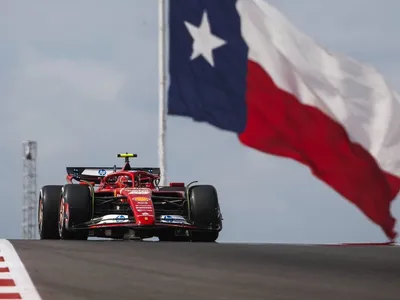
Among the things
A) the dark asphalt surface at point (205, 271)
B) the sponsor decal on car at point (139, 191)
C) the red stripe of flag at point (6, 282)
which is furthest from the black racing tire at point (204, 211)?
the red stripe of flag at point (6, 282)

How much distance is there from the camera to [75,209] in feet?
73.6

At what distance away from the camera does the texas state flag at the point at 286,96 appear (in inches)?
999

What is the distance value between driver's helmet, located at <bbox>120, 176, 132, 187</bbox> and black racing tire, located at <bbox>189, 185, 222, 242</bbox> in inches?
71.8

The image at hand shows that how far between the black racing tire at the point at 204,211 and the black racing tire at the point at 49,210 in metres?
2.58

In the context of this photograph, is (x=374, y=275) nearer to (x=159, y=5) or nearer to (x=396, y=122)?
(x=396, y=122)

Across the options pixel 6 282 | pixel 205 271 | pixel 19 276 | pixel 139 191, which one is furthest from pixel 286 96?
pixel 6 282

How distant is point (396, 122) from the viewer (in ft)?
85.3

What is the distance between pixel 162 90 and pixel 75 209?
7.00 meters

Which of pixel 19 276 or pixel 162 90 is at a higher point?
pixel 162 90

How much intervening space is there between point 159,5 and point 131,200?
8670 mm

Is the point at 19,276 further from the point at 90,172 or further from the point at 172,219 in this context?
the point at 90,172

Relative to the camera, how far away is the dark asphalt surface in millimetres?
11977

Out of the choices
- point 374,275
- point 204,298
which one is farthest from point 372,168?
→ point 204,298

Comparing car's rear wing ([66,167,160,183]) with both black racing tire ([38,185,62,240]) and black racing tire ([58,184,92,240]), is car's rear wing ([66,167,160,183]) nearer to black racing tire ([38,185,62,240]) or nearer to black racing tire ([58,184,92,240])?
black racing tire ([38,185,62,240])
